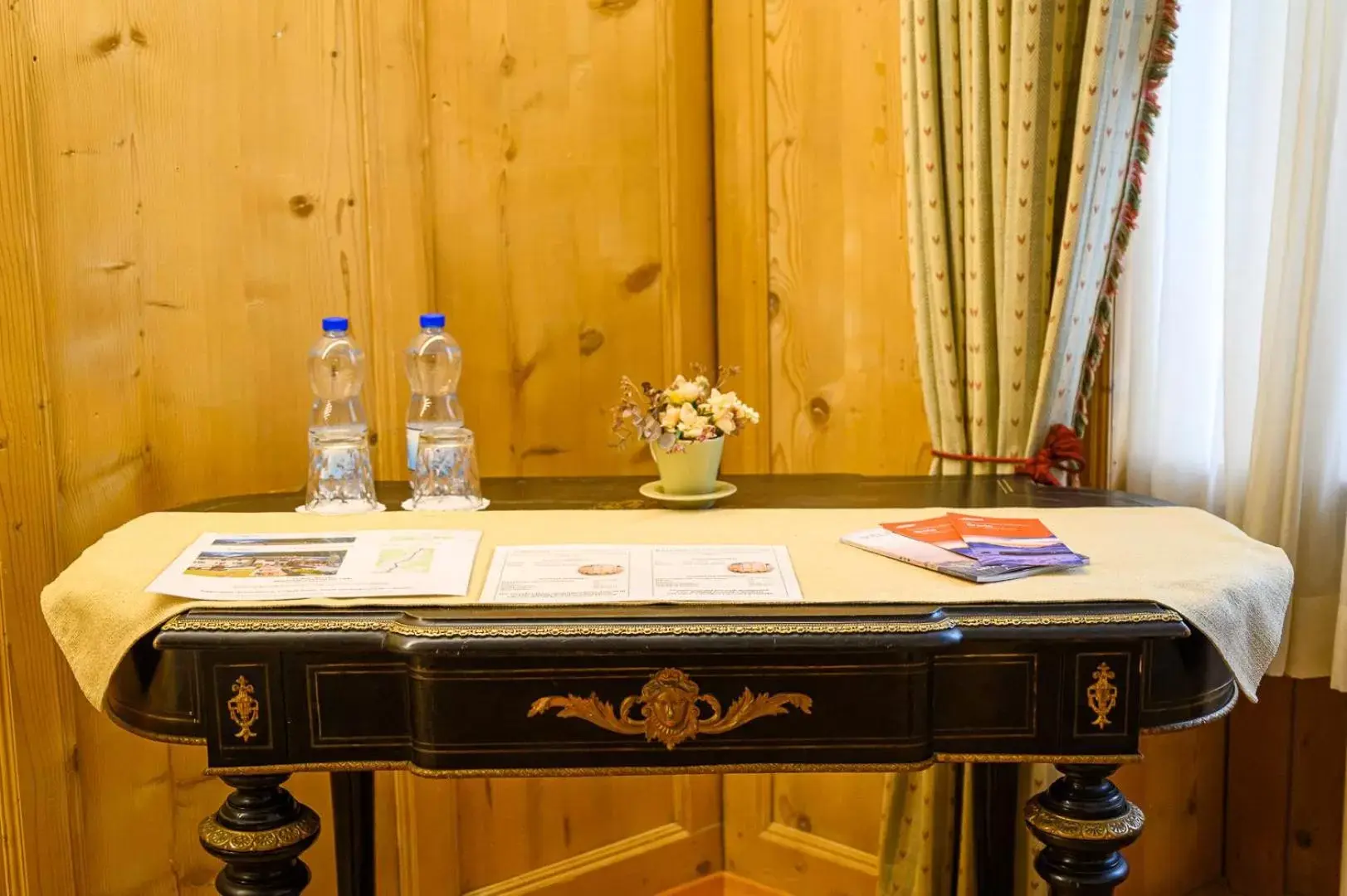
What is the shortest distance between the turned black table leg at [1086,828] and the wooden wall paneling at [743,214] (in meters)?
1.31

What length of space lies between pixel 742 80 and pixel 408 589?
1553 millimetres

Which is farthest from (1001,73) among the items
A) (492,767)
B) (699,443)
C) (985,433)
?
(492,767)

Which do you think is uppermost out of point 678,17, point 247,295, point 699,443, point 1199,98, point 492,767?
point 678,17

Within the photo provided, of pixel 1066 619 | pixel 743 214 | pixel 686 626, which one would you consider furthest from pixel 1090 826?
pixel 743 214

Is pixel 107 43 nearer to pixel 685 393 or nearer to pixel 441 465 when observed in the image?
pixel 441 465

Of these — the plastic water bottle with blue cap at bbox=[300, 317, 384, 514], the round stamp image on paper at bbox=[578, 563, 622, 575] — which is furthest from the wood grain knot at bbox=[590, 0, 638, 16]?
the round stamp image on paper at bbox=[578, 563, 622, 575]

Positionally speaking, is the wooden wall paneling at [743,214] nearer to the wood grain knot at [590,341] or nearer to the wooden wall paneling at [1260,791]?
the wood grain knot at [590,341]

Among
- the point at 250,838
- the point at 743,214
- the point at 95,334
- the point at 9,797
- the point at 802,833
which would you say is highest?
the point at 743,214

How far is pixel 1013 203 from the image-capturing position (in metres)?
2.05

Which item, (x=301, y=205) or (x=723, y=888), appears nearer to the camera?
(x=301, y=205)

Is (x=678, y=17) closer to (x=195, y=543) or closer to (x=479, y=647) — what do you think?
(x=195, y=543)

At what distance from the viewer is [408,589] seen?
4.78 feet

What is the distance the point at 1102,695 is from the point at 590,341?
55.7 inches

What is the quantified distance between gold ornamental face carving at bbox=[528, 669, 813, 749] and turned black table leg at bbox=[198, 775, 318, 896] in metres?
0.35
